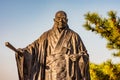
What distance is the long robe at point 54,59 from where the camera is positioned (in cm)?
1054

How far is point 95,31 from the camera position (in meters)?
19.9

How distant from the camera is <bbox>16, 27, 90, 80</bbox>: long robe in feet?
34.6

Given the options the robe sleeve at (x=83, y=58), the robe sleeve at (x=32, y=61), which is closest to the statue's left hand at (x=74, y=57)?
the robe sleeve at (x=83, y=58)

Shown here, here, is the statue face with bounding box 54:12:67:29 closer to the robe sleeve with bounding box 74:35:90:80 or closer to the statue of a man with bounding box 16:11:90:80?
the statue of a man with bounding box 16:11:90:80

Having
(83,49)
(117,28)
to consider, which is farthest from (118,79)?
(83,49)

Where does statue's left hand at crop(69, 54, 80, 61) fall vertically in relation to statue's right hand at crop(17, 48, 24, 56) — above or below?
below

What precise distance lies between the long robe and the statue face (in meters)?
0.16

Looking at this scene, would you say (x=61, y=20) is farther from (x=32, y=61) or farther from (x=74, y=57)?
(x=32, y=61)

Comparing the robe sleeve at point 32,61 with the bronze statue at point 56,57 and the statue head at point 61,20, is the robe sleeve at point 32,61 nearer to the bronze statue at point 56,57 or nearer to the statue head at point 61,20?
the bronze statue at point 56,57

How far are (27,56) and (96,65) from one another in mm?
9419

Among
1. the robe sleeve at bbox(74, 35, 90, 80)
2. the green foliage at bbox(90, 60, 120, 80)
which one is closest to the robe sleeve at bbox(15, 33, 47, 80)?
the robe sleeve at bbox(74, 35, 90, 80)

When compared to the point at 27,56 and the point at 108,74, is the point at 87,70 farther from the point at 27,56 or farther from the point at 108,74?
the point at 108,74

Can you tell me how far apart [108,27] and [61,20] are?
28.4ft

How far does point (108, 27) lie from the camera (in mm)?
19406
